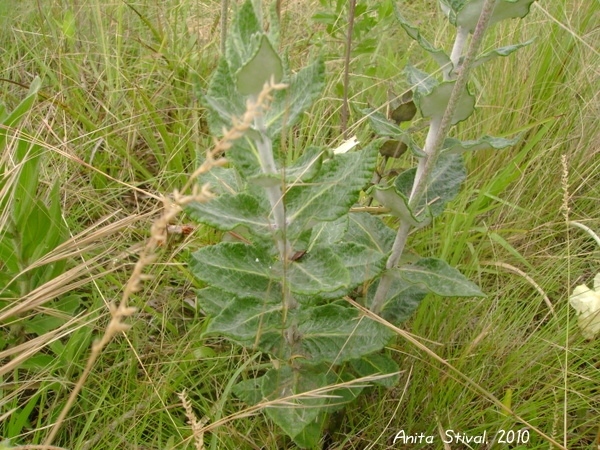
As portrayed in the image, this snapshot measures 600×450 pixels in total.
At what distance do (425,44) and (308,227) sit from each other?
48 centimetres

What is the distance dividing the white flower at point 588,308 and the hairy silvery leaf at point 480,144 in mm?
571

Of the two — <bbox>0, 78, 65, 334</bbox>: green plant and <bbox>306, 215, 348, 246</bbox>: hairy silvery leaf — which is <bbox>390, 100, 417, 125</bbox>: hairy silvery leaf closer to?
<bbox>306, 215, 348, 246</bbox>: hairy silvery leaf

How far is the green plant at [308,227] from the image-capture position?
3.51ft

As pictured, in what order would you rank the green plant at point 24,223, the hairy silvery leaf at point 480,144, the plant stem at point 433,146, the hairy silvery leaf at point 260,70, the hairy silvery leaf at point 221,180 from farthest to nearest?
the green plant at point 24,223 < the hairy silvery leaf at point 221,180 < the hairy silvery leaf at point 480,144 < the plant stem at point 433,146 < the hairy silvery leaf at point 260,70

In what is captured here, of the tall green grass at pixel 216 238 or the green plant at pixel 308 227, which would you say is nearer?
the green plant at pixel 308 227

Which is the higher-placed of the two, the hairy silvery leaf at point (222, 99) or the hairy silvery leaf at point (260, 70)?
the hairy silvery leaf at point (260, 70)

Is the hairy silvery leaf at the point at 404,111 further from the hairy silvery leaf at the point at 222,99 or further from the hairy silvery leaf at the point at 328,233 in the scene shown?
the hairy silvery leaf at the point at 222,99

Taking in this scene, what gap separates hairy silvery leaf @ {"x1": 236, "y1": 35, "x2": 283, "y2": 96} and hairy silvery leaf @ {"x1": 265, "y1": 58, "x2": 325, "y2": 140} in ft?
0.32

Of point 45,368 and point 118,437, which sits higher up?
point 45,368

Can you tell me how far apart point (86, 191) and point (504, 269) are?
4.98 feet

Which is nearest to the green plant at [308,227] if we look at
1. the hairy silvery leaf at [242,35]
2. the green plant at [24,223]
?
the hairy silvery leaf at [242,35]

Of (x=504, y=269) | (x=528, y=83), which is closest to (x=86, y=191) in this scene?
(x=504, y=269)

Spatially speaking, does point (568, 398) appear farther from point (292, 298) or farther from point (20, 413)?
point (20, 413)

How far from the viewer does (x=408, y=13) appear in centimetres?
347
